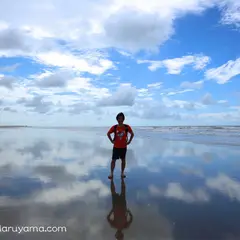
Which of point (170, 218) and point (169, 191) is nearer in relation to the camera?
point (170, 218)

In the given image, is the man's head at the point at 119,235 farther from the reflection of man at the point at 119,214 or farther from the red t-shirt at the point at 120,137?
the red t-shirt at the point at 120,137

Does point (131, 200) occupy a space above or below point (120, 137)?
below

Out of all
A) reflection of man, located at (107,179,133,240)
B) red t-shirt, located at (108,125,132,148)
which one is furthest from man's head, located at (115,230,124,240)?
red t-shirt, located at (108,125,132,148)

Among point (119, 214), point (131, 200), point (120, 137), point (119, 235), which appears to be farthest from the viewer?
point (120, 137)

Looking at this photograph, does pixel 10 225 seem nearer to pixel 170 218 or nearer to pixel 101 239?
pixel 101 239

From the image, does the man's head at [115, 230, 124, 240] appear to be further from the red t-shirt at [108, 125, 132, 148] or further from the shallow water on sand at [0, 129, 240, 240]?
the red t-shirt at [108, 125, 132, 148]

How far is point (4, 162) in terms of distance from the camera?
38.7 feet

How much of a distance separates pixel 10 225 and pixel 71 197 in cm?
193

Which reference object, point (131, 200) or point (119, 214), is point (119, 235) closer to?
point (119, 214)

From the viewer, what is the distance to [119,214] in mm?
5625

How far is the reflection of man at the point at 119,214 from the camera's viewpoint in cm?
495

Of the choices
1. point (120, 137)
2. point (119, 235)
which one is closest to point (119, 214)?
point (119, 235)

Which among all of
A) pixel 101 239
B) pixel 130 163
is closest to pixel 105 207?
pixel 101 239

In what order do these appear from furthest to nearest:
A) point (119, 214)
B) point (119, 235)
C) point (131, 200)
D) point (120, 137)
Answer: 1. point (120, 137)
2. point (131, 200)
3. point (119, 214)
4. point (119, 235)
